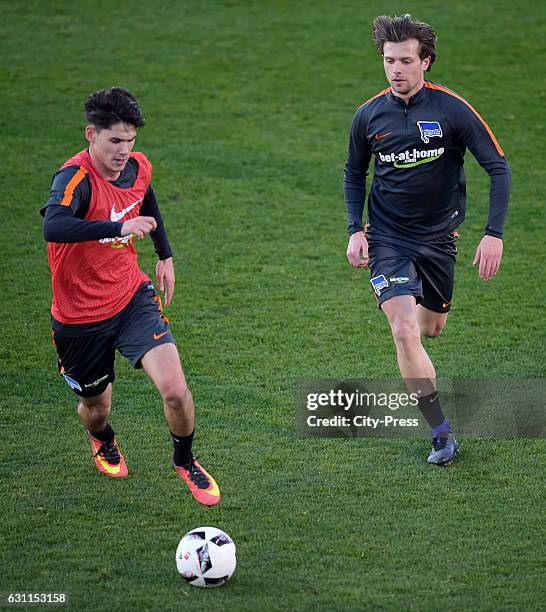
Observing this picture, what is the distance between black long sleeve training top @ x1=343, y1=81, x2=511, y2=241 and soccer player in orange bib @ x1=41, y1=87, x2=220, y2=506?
1312 millimetres

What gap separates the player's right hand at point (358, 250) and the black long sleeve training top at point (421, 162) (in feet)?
0.22

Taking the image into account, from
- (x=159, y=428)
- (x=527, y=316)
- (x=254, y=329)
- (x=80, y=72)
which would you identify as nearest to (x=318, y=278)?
(x=254, y=329)

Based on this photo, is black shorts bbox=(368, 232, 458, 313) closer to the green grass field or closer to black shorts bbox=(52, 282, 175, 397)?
the green grass field

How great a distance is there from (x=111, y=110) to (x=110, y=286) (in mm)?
916

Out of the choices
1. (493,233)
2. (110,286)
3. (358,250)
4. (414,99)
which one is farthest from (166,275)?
(493,233)

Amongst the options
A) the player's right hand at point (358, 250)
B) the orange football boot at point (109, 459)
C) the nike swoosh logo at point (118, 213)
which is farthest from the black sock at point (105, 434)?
the player's right hand at point (358, 250)

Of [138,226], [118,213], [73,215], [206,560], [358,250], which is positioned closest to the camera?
[206,560]

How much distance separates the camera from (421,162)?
19.7ft

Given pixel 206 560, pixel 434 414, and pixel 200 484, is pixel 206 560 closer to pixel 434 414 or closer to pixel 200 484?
pixel 200 484

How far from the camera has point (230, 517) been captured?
543cm

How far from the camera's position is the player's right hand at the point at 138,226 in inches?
193

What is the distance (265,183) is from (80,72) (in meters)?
3.68

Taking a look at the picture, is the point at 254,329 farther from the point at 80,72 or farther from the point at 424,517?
the point at 80,72

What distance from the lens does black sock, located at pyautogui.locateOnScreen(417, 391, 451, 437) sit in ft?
19.9
